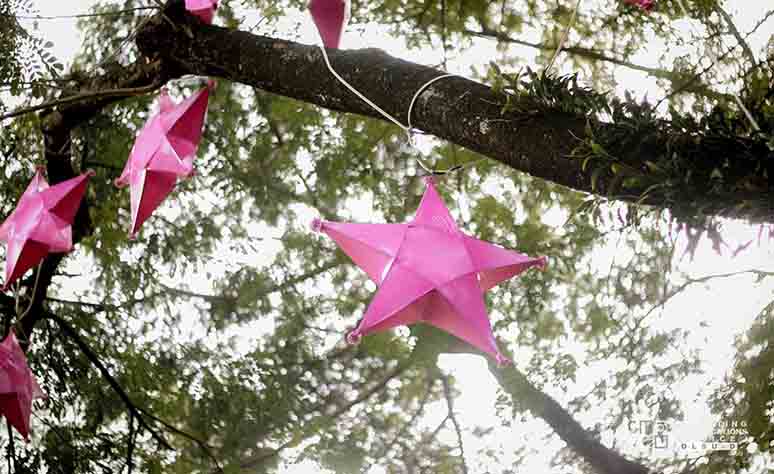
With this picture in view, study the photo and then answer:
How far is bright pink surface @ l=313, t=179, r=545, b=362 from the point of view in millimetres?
958

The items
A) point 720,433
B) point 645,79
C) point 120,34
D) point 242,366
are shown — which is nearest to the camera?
point 720,433

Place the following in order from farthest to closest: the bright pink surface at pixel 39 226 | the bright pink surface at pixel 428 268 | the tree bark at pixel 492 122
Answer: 1. the bright pink surface at pixel 39 226
2. the bright pink surface at pixel 428 268
3. the tree bark at pixel 492 122

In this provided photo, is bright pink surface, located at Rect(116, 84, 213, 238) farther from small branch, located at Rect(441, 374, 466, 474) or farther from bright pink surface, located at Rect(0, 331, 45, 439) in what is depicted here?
small branch, located at Rect(441, 374, 466, 474)

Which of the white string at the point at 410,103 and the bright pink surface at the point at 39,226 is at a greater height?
the bright pink surface at the point at 39,226

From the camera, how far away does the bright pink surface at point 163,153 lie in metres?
1.19

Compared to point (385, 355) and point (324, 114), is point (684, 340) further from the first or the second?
point (324, 114)

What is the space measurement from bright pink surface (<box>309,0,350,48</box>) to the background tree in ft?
1.80

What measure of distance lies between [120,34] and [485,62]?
92 cm

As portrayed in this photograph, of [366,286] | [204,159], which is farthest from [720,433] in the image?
[204,159]

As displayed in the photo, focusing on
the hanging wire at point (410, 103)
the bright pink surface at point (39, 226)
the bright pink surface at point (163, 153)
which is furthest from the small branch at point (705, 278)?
the bright pink surface at point (39, 226)

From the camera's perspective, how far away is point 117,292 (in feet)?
7.14

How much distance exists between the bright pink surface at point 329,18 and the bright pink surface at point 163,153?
0.19 meters

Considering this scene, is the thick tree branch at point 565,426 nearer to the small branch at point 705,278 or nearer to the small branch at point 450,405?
the small branch at point 450,405

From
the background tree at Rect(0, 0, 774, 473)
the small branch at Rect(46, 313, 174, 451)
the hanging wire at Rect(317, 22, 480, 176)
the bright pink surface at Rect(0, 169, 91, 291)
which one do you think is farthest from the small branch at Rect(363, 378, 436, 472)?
the hanging wire at Rect(317, 22, 480, 176)
